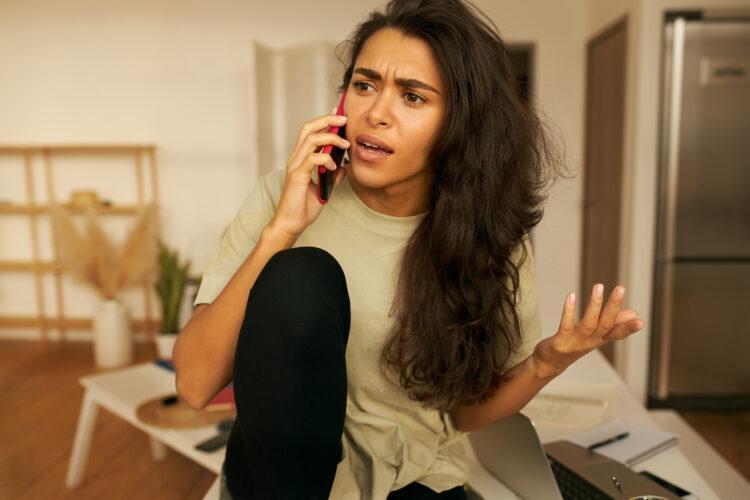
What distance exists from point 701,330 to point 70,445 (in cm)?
288

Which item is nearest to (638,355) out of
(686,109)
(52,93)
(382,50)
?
(686,109)

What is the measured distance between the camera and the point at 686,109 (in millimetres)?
2990

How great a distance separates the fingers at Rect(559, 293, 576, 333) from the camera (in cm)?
93

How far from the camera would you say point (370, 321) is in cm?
113

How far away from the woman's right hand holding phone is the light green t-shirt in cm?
13

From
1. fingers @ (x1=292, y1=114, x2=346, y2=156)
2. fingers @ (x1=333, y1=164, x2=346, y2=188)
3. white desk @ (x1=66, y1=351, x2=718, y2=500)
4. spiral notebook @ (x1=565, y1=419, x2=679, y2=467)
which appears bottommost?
white desk @ (x1=66, y1=351, x2=718, y2=500)

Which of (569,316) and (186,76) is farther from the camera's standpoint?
(186,76)

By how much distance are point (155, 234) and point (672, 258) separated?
2.83 m

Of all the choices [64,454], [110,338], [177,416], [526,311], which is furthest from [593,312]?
[110,338]

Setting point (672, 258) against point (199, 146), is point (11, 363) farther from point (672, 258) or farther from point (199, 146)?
point (672, 258)

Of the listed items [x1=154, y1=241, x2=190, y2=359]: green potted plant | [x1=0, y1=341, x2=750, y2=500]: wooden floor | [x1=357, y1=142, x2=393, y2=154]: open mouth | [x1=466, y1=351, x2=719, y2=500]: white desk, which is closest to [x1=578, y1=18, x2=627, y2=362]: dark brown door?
[x1=0, y1=341, x2=750, y2=500]: wooden floor

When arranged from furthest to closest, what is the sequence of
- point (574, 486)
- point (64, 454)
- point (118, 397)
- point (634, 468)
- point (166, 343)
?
point (166, 343), point (64, 454), point (118, 397), point (634, 468), point (574, 486)

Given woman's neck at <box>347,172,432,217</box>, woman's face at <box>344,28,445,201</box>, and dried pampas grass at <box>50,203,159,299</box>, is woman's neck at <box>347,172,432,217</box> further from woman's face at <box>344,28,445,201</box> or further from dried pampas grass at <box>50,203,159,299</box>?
dried pampas grass at <box>50,203,159,299</box>

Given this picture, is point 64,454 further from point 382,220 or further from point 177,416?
point 382,220
